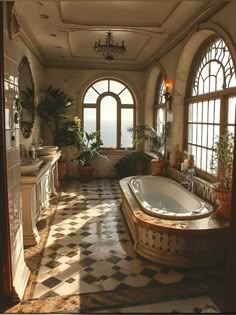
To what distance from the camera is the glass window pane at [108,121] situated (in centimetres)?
815

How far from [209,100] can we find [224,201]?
180 cm

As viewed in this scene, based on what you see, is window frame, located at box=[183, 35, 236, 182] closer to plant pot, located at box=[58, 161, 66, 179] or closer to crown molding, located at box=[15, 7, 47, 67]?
crown molding, located at box=[15, 7, 47, 67]

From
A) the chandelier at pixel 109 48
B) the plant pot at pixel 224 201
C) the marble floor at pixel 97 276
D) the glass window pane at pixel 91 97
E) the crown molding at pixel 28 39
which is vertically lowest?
the marble floor at pixel 97 276

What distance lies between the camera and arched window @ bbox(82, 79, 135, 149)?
809 cm

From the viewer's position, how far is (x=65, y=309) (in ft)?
7.95

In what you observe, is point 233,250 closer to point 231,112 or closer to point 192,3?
point 231,112

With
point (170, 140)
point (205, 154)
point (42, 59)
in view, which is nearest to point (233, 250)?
point (205, 154)

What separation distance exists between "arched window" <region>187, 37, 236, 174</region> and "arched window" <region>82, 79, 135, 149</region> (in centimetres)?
317

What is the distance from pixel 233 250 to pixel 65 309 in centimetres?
136

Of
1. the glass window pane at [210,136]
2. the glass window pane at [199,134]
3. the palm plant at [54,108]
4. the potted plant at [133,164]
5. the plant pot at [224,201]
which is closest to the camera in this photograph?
the plant pot at [224,201]

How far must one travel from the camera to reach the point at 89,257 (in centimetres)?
341

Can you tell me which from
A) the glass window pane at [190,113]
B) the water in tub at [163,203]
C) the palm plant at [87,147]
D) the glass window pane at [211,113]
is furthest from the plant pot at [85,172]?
the glass window pane at [211,113]

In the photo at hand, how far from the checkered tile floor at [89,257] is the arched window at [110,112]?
316cm

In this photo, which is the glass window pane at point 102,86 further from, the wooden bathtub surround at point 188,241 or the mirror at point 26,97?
the wooden bathtub surround at point 188,241
